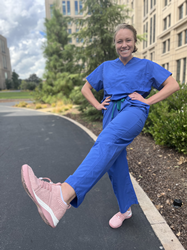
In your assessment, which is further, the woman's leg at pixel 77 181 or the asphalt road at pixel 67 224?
the asphalt road at pixel 67 224

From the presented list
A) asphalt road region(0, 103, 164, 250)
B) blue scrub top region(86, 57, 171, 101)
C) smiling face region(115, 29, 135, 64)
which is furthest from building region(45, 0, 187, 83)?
blue scrub top region(86, 57, 171, 101)

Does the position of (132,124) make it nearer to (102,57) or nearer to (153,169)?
(153,169)

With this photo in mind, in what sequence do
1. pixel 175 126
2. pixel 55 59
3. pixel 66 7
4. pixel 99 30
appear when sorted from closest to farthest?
pixel 175 126 < pixel 99 30 < pixel 55 59 < pixel 66 7

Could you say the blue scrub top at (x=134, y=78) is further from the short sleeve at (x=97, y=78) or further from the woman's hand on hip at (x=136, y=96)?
the short sleeve at (x=97, y=78)

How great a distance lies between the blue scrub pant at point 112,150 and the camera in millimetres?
1485

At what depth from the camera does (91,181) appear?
4.90ft

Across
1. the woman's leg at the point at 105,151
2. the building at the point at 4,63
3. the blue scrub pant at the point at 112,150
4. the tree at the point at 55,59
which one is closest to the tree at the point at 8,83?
the building at the point at 4,63

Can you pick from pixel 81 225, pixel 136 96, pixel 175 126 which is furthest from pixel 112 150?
pixel 175 126

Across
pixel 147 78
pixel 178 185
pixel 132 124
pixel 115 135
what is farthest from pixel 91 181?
pixel 178 185

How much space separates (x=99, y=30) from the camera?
345 inches

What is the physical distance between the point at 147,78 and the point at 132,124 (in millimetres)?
562

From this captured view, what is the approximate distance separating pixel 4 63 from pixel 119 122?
268 ft

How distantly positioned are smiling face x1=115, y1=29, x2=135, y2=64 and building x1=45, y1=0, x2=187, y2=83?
22103mm

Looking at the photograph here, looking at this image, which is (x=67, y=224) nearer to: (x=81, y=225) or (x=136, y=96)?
(x=81, y=225)
